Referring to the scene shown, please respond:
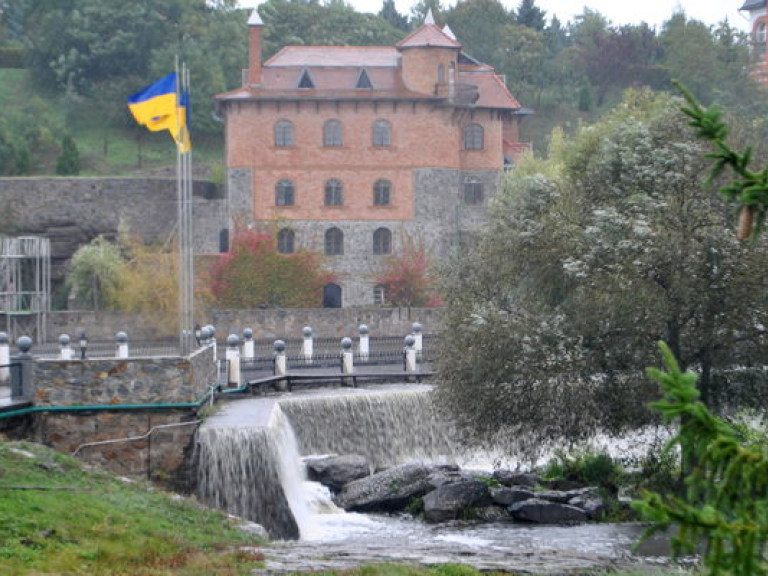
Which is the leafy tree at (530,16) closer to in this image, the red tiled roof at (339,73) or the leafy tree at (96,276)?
the red tiled roof at (339,73)

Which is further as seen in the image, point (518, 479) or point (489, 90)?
point (489, 90)

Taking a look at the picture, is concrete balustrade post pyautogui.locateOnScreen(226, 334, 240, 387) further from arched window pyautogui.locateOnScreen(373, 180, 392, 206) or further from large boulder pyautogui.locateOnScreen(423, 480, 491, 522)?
arched window pyautogui.locateOnScreen(373, 180, 392, 206)

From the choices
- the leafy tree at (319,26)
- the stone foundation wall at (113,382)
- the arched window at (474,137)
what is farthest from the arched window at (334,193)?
the stone foundation wall at (113,382)

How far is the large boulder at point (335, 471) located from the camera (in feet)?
89.9

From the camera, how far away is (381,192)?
67.3m

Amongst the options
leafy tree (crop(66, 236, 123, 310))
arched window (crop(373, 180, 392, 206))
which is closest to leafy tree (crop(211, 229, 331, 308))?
leafy tree (crop(66, 236, 123, 310))

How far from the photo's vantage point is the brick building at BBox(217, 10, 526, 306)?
6588cm

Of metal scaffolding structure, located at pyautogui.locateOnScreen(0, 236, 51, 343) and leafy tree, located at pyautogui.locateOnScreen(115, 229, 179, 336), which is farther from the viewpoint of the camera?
leafy tree, located at pyautogui.locateOnScreen(115, 229, 179, 336)

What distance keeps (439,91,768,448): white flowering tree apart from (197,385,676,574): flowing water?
2.10 m

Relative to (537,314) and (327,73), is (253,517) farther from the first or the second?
(327,73)

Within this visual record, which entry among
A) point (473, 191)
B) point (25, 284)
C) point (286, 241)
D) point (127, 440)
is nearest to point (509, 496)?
point (127, 440)

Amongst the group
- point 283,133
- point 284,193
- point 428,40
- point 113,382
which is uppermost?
point 428,40

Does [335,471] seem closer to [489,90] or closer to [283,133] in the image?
[283,133]

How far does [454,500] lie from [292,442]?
13.4 ft
